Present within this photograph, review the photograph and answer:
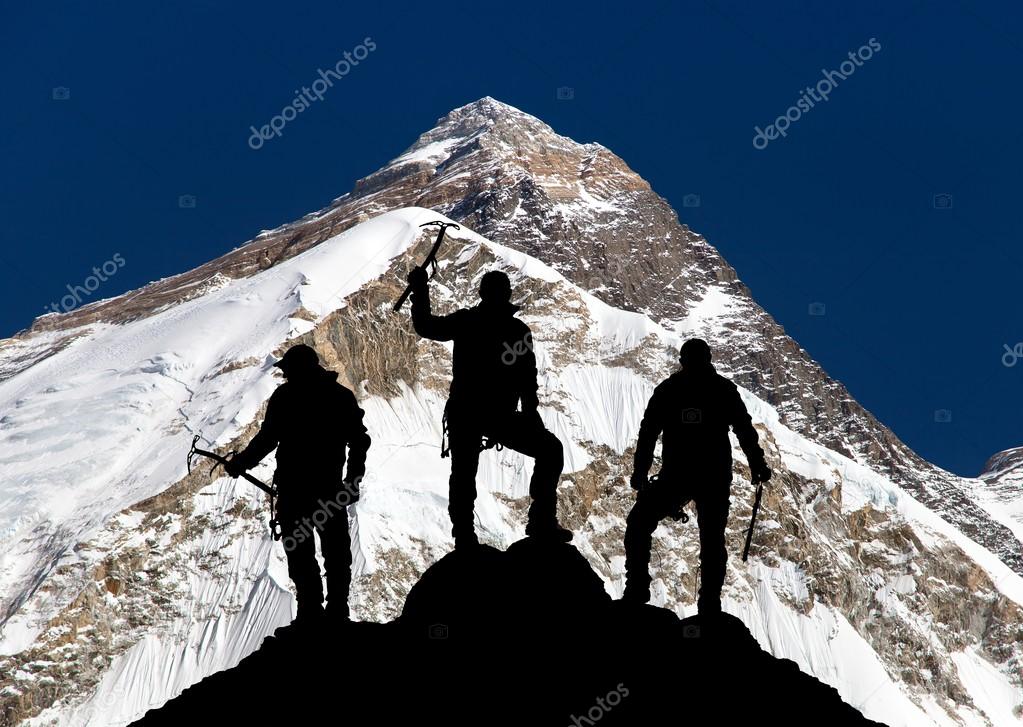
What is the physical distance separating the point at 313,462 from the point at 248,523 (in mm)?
148500

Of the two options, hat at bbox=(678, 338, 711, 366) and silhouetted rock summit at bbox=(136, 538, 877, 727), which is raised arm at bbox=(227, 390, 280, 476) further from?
hat at bbox=(678, 338, 711, 366)

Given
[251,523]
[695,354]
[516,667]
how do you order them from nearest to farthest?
1. [516,667]
2. [695,354]
3. [251,523]

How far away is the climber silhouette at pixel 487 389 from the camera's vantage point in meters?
19.5

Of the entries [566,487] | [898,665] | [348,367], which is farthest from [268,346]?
[898,665]

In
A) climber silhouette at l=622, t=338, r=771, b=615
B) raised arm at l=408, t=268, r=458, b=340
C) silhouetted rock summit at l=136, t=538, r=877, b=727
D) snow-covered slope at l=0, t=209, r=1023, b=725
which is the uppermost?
snow-covered slope at l=0, t=209, r=1023, b=725

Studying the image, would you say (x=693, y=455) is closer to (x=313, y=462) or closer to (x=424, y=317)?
(x=424, y=317)

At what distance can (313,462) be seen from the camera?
19.4 meters

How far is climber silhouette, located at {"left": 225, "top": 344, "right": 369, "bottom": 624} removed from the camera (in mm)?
19328

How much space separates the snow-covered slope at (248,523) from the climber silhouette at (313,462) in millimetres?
127365

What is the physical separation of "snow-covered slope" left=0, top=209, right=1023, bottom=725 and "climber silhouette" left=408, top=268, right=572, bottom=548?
12813 cm

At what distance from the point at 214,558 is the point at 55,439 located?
79.1ft
